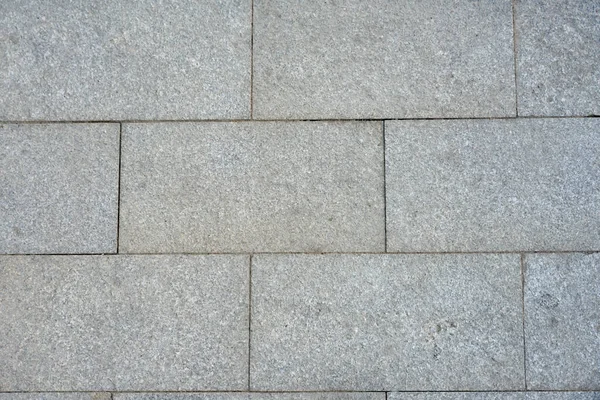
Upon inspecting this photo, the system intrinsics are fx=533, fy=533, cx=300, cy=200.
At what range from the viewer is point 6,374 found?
3.75 m

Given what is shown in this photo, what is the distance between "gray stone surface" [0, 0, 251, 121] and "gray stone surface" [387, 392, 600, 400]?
7.47 feet

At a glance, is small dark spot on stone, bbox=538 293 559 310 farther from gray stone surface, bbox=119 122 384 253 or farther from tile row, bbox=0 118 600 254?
gray stone surface, bbox=119 122 384 253

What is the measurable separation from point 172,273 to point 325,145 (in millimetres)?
1411

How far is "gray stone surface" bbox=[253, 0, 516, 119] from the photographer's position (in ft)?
12.6

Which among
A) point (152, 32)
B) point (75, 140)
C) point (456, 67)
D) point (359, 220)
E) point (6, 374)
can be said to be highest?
point (152, 32)

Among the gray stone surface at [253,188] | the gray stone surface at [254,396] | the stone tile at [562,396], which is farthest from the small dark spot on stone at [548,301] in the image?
the gray stone surface at [254,396]

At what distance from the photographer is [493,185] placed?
378 cm

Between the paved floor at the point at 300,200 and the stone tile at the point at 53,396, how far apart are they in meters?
0.02

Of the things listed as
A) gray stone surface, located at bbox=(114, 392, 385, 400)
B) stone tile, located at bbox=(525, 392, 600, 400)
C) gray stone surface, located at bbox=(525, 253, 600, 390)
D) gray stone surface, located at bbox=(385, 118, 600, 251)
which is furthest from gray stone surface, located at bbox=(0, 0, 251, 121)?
stone tile, located at bbox=(525, 392, 600, 400)

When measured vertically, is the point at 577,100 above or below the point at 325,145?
above

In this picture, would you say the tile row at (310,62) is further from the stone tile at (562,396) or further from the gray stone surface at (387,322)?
the stone tile at (562,396)

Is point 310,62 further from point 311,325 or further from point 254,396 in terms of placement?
point 254,396

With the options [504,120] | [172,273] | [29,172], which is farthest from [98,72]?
[504,120]

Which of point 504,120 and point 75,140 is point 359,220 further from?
point 75,140
